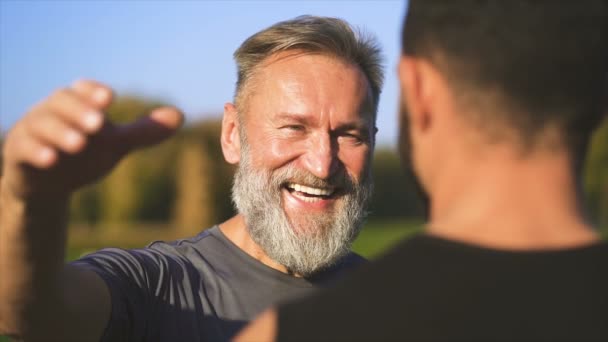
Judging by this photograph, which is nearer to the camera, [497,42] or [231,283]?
[497,42]

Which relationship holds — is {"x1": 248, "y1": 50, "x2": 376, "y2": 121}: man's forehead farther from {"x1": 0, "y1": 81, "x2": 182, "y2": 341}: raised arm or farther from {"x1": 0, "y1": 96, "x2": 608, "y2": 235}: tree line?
{"x1": 0, "y1": 96, "x2": 608, "y2": 235}: tree line

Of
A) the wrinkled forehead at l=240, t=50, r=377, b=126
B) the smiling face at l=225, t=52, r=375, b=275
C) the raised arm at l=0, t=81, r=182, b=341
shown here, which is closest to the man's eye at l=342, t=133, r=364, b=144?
the smiling face at l=225, t=52, r=375, b=275

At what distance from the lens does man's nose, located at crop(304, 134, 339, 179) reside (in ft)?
11.1

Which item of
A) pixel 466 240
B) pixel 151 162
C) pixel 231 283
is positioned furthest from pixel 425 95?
pixel 151 162

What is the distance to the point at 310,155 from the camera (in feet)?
11.3

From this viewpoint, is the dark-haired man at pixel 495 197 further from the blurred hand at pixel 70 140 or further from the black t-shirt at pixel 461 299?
the blurred hand at pixel 70 140

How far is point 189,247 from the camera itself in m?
3.29

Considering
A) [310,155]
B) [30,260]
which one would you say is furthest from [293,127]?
[30,260]

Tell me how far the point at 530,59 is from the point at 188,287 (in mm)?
1975

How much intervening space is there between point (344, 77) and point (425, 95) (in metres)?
1.98

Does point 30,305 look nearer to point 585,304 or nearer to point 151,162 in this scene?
point 585,304

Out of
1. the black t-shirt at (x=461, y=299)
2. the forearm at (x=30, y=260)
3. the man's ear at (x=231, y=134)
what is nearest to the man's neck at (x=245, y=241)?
the man's ear at (x=231, y=134)

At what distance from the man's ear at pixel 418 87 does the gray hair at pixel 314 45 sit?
6.48 feet

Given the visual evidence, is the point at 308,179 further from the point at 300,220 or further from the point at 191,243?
Result: the point at 191,243
